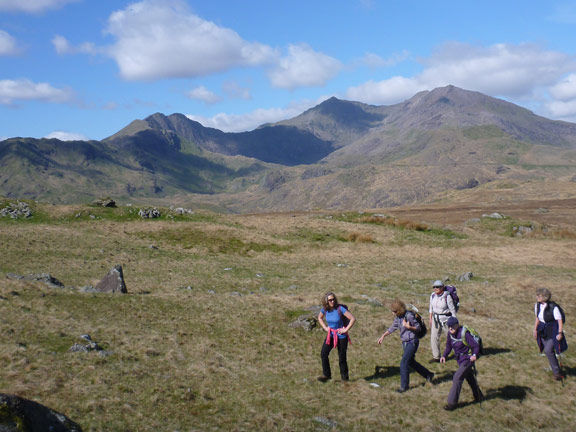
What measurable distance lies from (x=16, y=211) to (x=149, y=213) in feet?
44.3

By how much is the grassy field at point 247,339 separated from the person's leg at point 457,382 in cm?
34

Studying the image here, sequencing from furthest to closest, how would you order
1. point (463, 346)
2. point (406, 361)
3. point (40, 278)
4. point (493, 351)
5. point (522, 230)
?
point (522, 230)
point (40, 278)
point (493, 351)
point (406, 361)
point (463, 346)

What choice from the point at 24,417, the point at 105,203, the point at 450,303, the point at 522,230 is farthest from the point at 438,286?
the point at 105,203

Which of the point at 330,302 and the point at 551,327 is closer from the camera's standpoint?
the point at 330,302

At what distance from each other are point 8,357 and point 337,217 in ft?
165

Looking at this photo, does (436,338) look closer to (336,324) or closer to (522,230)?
(336,324)

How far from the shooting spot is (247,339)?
55.1ft

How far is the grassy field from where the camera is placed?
1092 centimetres

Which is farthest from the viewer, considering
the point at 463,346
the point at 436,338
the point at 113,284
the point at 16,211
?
the point at 16,211

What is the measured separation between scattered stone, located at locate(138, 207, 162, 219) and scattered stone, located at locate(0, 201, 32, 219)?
11.3m

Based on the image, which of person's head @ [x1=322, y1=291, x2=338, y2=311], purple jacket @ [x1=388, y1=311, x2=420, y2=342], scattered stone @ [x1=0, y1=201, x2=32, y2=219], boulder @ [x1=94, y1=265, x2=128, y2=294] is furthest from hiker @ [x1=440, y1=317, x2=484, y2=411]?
scattered stone @ [x1=0, y1=201, x2=32, y2=219]

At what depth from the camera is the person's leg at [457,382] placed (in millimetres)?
11445

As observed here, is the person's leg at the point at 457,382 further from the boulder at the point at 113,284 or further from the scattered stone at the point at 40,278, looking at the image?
the scattered stone at the point at 40,278

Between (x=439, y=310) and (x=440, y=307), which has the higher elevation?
(x=440, y=307)
